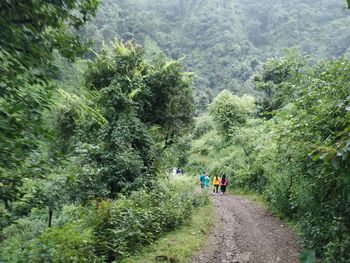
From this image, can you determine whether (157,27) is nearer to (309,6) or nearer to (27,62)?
(309,6)

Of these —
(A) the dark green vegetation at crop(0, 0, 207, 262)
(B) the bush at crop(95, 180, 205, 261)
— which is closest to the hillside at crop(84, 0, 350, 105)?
(A) the dark green vegetation at crop(0, 0, 207, 262)

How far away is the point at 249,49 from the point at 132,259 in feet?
321

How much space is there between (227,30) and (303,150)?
102 meters

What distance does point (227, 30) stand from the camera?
103812 millimetres

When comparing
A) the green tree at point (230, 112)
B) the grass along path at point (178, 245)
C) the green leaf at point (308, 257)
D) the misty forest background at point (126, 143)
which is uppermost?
the green tree at point (230, 112)

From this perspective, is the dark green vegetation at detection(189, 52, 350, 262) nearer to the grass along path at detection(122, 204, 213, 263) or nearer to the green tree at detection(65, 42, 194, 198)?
the grass along path at detection(122, 204, 213, 263)

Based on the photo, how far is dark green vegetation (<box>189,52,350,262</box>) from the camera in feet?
18.1

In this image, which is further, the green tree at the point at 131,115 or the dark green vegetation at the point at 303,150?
the green tree at the point at 131,115

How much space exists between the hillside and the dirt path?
61045 millimetres

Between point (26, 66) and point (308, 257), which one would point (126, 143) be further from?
point (26, 66)

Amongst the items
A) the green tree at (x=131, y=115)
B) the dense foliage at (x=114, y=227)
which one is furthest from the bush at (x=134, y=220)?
the green tree at (x=131, y=115)

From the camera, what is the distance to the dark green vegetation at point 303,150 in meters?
5.52

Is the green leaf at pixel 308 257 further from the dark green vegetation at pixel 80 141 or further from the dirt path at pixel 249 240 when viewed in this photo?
the dirt path at pixel 249 240

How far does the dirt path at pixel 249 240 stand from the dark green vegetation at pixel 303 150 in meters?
0.64
